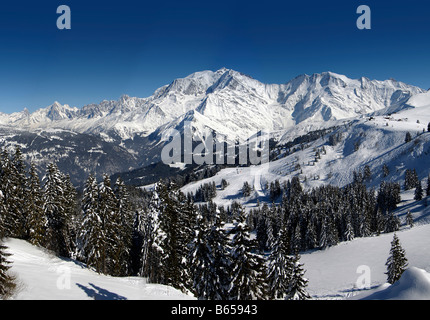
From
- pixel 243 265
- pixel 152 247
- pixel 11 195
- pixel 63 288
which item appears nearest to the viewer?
pixel 63 288

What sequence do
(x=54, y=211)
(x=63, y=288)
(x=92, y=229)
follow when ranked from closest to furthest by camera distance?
(x=63, y=288)
(x=92, y=229)
(x=54, y=211)

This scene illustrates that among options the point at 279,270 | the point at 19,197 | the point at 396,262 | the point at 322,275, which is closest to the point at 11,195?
the point at 19,197

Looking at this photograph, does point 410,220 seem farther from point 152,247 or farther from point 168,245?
point 152,247

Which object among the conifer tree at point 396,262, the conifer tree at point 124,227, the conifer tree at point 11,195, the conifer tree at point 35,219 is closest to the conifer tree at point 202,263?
the conifer tree at point 124,227

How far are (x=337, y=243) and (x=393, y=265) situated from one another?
50.0m

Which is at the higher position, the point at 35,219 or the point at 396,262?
the point at 35,219

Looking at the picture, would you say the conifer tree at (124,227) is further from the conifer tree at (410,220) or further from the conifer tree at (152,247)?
the conifer tree at (410,220)

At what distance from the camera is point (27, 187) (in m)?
43.4

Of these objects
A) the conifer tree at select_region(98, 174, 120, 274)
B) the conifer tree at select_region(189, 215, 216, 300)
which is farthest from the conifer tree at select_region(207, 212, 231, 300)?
the conifer tree at select_region(98, 174, 120, 274)
